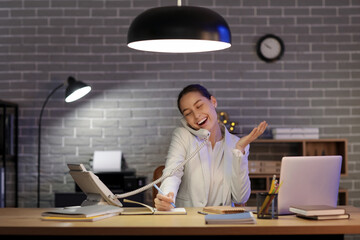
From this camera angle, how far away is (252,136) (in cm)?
317

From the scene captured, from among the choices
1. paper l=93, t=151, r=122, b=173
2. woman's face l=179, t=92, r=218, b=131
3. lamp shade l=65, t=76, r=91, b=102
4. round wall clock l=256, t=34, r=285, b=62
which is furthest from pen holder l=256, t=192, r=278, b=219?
round wall clock l=256, t=34, r=285, b=62

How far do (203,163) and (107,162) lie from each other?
5.75 feet

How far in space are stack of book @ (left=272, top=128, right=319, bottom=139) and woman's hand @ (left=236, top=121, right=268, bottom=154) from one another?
6.23 ft

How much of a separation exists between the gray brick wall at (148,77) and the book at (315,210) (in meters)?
2.66

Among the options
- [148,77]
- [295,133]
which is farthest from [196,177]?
[148,77]

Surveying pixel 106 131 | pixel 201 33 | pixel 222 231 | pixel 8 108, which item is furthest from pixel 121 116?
pixel 222 231

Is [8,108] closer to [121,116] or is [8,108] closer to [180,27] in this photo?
[121,116]

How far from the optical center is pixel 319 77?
5.49m

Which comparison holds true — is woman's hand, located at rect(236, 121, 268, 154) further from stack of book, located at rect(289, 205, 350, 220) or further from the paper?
the paper

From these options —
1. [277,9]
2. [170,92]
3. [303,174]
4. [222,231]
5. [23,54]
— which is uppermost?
[277,9]

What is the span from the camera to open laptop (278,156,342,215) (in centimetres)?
279

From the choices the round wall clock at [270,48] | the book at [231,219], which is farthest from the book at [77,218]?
the round wall clock at [270,48]

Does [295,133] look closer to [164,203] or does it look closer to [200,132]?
[200,132]

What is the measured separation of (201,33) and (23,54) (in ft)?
10.4
